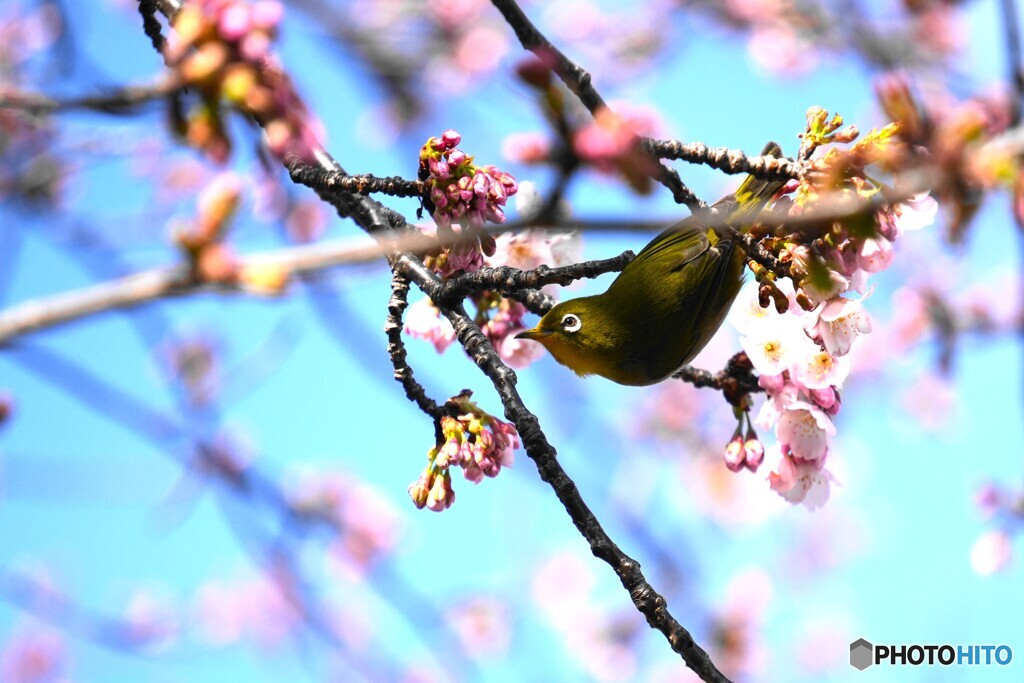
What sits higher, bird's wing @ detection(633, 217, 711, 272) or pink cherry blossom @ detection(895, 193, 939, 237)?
bird's wing @ detection(633, 217, 711, 272)

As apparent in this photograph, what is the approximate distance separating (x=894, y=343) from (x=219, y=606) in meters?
9.38

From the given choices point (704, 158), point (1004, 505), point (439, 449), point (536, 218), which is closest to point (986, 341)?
point (1004, 505)

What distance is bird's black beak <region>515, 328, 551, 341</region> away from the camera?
321 centimetres

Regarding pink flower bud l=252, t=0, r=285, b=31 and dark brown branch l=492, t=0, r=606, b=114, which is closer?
pink flower bud l=252, t=0, r=285, b=31

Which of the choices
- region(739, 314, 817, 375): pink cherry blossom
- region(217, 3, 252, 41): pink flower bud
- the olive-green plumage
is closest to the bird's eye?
the olive-green plumage

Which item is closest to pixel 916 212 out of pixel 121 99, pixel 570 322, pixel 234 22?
pixel 570 322

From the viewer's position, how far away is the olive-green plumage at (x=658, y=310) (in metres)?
3.71

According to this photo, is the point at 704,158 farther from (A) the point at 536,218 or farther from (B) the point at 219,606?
(B) the point at 219,606

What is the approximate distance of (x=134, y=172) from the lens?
1032 cm

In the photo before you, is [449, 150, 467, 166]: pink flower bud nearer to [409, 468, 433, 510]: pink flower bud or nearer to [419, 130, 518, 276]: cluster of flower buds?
[419, 130, 518, 276]: cluster of flower buds

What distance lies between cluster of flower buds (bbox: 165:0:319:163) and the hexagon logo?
313cm

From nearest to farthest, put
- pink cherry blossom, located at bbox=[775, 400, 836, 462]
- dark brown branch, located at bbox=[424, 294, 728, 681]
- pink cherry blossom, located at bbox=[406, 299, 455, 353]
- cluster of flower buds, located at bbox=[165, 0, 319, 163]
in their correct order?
cluster of flower buds, located at bbox=[165, 0, 319, 163], dark brown branch, located at bbox=[424, 294, 728, 681], pink cherry blossom, located at bbox=[775, 400, 836, 462], pink cherry blossom, located at bbox=[406, 299, 455, 353]

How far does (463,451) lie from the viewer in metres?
2.40

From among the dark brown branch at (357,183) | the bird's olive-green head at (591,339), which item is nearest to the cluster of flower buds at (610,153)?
the dark brown branch at (357,183)
